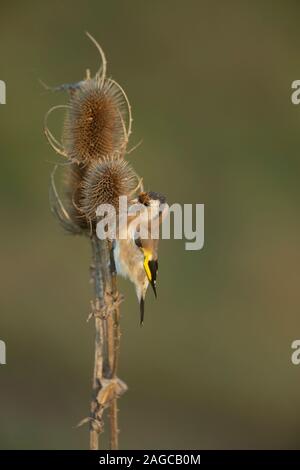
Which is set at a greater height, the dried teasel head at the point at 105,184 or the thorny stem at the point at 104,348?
the dried teasel head at the point at 105,184

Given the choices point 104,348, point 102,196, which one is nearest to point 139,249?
point 102,196

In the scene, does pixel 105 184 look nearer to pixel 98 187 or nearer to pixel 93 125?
pixel 98 187

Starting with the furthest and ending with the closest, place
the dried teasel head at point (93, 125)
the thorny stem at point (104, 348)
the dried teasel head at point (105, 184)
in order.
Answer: the dried teasel head at point (93, 125) < the dried teasel head at point (105, 184) < the thorny stem at point (104, 348)

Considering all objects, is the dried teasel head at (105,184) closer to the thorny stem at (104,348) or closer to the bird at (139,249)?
the bird at (139,249)

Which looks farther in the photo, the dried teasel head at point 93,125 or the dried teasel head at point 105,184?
the dried teasel head at point 93,125

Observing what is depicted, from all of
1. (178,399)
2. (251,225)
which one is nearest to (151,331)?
(178,399)

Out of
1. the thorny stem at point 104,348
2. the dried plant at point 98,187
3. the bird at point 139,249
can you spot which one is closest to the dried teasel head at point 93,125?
the dried plant at point 98,187

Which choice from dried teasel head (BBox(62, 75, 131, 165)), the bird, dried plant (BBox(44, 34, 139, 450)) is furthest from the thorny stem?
dried teasel head (BBox(62, 75, 131, 165))

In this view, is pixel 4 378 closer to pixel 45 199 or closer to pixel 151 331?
pixel 151 331
